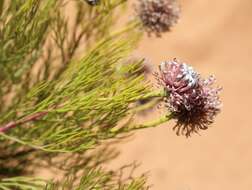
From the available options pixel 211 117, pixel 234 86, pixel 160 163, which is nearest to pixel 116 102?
pixel 211 117

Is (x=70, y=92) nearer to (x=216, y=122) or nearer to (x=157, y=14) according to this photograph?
(x=157, y=14)

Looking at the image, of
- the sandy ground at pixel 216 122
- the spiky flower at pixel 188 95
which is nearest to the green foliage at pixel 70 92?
the spiky flower at pixel 188 95

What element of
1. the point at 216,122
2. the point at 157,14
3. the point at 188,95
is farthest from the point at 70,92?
the point at 216,122

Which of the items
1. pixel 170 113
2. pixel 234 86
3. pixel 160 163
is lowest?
pixel 170 113

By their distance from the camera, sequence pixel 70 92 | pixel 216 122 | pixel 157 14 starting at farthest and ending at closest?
1. pixel 216 122
2. pixel 157 14
3. pixel 70 92

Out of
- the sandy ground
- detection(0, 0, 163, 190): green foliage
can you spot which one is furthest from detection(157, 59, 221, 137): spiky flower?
the sandy ground

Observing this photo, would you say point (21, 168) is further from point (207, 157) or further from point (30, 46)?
point (207, 157)

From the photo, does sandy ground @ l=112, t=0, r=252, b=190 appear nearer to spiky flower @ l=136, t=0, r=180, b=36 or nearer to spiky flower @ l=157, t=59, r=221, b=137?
spiky flower @ l=136, t=0, r=180, b=36
